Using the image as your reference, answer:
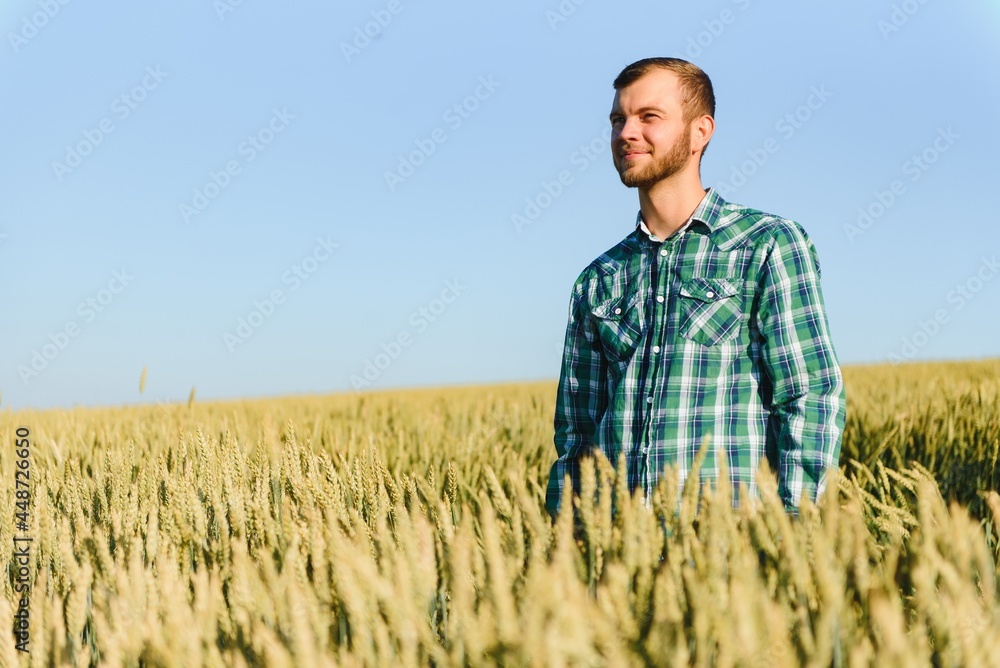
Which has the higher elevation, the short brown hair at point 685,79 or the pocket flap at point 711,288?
the short brown hair at point 685,79

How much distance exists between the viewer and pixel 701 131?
238 cm

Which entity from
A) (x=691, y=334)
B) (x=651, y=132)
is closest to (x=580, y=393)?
(x=691, y=334)

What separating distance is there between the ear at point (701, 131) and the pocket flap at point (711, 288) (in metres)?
0.38

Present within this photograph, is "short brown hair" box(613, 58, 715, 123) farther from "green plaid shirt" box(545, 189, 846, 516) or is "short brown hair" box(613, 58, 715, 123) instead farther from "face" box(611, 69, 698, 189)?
→ "green plaid shirt" box(545, 189, 846, 516)

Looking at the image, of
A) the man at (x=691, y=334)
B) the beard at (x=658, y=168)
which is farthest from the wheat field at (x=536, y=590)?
the beard at (x=658, y=168)

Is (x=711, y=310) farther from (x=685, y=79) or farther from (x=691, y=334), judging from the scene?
(x=685, y=79)

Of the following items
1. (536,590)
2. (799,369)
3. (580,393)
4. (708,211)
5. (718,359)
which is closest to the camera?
(536,590)

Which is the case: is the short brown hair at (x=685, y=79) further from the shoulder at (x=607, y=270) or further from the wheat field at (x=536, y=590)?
the wheat field at (x=536, y=590)

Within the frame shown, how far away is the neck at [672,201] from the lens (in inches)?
91.0

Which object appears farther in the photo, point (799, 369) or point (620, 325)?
point (620, 325)

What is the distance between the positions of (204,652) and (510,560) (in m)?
0.42

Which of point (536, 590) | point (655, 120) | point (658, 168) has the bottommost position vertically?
point (536, 590)

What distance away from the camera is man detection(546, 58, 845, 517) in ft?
6.77

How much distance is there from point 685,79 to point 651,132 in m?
0.21
